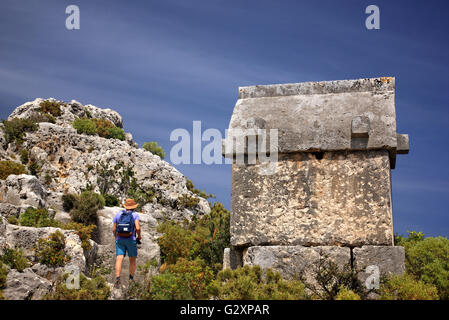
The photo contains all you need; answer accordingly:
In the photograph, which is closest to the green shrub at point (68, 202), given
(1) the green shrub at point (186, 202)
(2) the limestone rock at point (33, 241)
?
(2) the limestone rock at point (33, 241)

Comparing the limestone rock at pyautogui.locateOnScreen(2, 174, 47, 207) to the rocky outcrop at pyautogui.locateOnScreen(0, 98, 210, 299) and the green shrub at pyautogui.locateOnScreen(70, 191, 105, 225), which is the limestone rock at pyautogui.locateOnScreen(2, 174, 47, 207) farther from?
the green shrub at pyautogui.locateOnScreen(70, 191, 105, 225)

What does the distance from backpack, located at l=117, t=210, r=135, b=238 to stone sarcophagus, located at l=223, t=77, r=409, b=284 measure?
64.5 inches

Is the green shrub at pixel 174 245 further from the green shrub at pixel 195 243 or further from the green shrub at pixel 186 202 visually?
the green shrub at pixel 186 202

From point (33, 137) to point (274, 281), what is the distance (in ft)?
90.2

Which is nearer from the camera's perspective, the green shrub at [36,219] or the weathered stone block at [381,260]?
the weathered stone block at [381,260]

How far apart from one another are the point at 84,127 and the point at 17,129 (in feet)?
18.0

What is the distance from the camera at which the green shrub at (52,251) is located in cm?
1262

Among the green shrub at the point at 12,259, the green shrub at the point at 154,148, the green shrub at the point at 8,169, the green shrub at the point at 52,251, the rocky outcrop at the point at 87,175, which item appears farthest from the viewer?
the green shrub at the point at 154,148

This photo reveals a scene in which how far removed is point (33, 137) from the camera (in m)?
30.3

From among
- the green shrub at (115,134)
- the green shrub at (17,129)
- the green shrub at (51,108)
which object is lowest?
the green shrub at (17,129)

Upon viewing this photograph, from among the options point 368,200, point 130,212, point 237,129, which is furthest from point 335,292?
point 130,212

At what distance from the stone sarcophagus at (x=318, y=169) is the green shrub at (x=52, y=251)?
757cm

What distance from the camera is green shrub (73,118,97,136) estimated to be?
34750 mm
